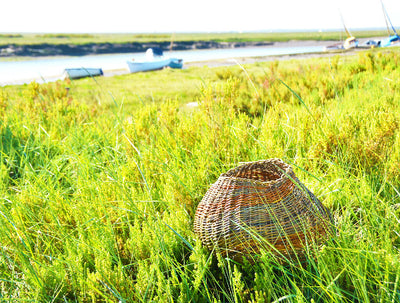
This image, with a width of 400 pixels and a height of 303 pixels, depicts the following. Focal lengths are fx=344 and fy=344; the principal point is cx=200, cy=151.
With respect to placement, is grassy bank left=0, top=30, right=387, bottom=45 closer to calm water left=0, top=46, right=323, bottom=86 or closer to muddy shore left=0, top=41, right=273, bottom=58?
muddy shore left=0, top=41, right=273, bottom=58

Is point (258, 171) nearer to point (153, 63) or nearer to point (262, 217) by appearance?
point (262, 217)

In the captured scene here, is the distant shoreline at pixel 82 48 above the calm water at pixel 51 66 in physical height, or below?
above

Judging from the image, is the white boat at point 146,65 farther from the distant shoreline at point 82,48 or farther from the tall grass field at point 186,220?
the distant shoreline at point 82,48

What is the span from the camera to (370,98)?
14.9 ft

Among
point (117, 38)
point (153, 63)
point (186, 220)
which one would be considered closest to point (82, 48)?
point (117, 38)

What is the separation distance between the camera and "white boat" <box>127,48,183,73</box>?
A: 23.8 metres

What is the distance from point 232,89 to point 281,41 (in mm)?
88976

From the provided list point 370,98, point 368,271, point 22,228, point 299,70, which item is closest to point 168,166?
point 22,228

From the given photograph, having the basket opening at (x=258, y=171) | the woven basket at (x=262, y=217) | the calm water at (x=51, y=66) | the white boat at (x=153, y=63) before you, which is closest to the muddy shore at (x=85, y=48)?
the calm water at (x=51, y=66)

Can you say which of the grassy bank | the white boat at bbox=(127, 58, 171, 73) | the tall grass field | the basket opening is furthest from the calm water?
the grassy bank

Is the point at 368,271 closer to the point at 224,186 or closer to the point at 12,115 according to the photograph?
the point at 224,186

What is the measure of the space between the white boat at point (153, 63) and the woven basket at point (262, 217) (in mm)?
22944

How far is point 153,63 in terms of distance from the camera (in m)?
25.4

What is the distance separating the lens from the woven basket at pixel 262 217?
1.90 meters
